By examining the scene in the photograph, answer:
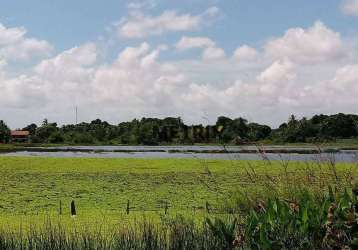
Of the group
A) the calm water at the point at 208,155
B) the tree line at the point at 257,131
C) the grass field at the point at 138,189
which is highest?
the tree line at the point at 257,131

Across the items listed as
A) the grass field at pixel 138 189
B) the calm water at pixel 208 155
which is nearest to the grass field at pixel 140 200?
the grass field at pixel 138 189

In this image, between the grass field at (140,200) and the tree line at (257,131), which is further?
the tree line at (257,131)

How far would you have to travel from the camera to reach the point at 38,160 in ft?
75.2

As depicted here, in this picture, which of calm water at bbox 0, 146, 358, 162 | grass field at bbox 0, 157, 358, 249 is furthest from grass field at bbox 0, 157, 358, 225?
calm water at bbox 0, 146, 358, 162

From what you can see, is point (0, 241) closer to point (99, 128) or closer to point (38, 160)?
point (38, 160)

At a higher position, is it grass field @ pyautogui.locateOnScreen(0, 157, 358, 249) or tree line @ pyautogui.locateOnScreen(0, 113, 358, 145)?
tree line @ pyautogui.locateOnScreen(0, 113, 358, 145)

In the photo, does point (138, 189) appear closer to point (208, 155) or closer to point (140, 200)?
point (140, 200)

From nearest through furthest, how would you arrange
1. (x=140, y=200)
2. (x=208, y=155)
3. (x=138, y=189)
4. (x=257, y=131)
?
(x=257, y=131) → (x=140, y=200) → (x=138, y=189) → (x=208, y=155)

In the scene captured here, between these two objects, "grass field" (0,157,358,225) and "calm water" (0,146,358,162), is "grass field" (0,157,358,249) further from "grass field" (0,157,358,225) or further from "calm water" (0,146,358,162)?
"calm water" (0,146,358,162)

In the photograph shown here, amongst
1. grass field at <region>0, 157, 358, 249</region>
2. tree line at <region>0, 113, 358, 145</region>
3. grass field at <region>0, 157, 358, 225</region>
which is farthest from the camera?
grass field at <region>0, 157, 358, 225</region>

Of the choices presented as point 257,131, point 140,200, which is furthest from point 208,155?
point 257,131

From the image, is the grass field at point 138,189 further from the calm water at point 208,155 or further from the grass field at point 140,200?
the calm water at point 208,155

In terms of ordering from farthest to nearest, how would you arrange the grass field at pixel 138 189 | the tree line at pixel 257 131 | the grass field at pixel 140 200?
1. the grass field at pixel 138 189
2. the tree line at pixel 257 131
3. the grass field at pixel 140 200

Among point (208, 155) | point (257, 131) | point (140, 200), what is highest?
Answer: point (257, 131)
